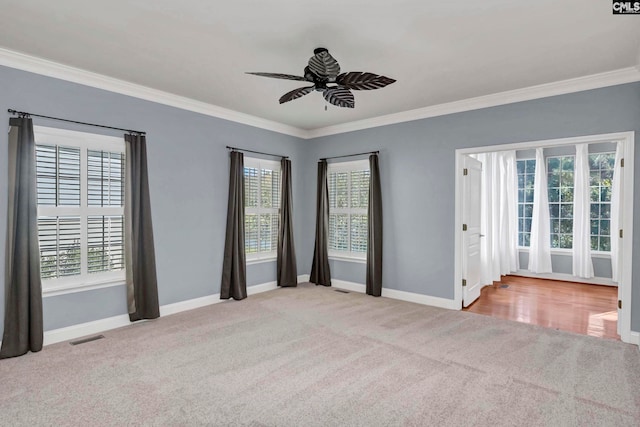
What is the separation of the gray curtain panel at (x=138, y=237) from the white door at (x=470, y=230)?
13.0 feet

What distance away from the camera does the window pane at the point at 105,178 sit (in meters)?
3.74

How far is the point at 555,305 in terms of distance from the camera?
4.94 metres

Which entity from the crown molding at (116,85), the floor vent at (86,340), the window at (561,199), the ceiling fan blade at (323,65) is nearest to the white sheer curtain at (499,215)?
the window at (561,199)

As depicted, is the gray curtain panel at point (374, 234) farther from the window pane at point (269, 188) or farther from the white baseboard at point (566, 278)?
the white baseboard at point (566, 278)

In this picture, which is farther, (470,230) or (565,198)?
(565,198)

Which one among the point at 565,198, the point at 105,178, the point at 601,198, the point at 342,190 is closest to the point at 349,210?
the point at 342,190

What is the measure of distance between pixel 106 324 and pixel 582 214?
25.0 feet

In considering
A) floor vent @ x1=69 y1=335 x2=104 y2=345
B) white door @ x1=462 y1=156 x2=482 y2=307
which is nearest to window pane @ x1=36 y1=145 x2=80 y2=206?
floor vent @ x1=69 y1=335 x2=104 y2=345

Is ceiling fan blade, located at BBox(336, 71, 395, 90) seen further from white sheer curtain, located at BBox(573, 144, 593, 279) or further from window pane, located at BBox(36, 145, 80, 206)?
white sheer curtain, located at BBox(573, 144, 593, 279)

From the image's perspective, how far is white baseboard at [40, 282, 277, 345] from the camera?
3.49 meters

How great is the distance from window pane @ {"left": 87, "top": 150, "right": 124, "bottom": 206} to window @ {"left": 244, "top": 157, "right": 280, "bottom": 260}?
1.80 m

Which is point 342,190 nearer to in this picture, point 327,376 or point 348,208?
point 348,208

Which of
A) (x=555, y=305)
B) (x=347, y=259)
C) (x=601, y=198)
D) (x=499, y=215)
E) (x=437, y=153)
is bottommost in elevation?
(x=555, y=305)

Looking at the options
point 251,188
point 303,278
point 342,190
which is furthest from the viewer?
point 303,278
